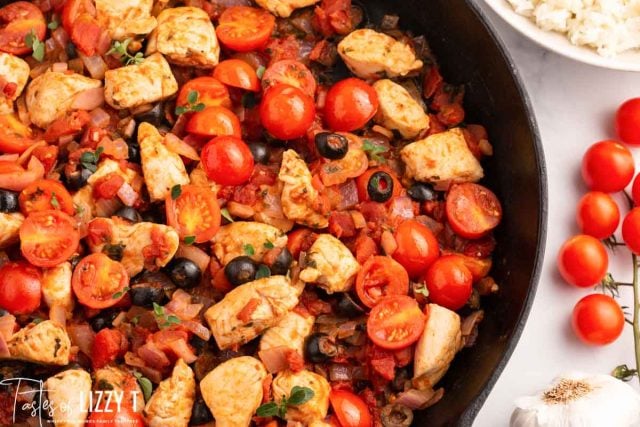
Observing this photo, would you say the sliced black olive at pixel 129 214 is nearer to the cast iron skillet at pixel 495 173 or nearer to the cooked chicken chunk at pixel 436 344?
the cooked chicken chunk at pixel 436 344

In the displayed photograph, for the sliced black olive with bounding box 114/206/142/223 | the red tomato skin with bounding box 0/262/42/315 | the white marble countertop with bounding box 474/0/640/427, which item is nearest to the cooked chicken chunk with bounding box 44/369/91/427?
the red tomato skin with bounding box 0/262/42/315

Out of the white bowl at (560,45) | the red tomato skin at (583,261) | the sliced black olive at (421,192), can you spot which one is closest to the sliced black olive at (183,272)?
the sliced black olive at (421,192)

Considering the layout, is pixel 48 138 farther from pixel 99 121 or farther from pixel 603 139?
pixel 603 139

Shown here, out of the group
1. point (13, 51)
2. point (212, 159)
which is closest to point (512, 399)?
point (212, 159)

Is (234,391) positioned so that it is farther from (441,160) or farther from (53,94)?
(53,94)

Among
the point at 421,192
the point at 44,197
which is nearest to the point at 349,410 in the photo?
the point at 421,192
